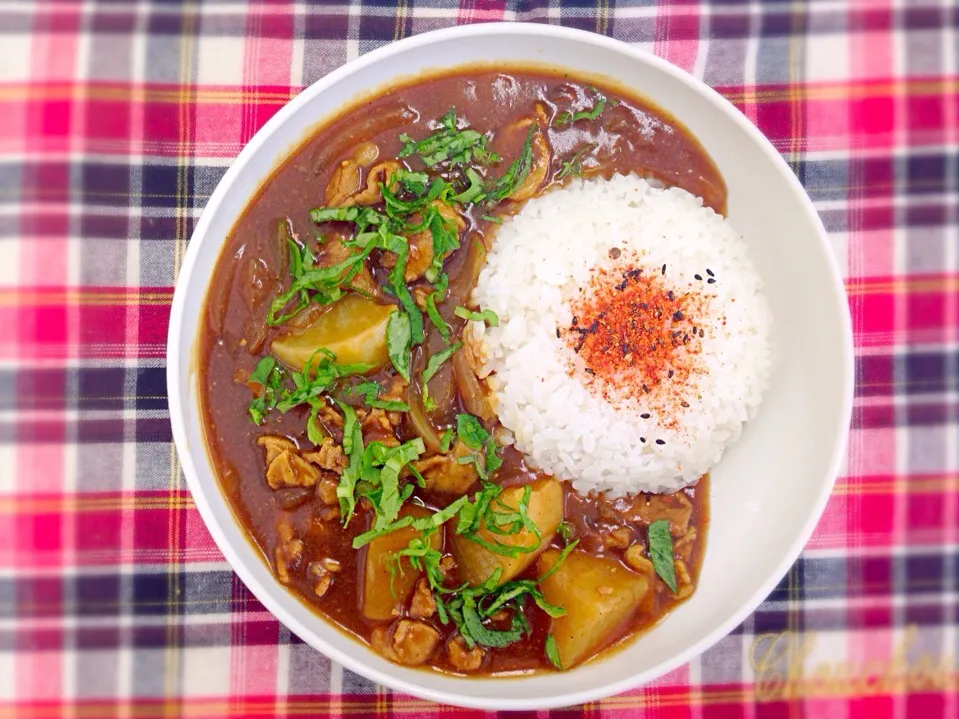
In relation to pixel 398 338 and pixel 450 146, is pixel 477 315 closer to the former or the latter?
pixel 398 338

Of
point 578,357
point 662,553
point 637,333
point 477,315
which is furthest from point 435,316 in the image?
point 662,553

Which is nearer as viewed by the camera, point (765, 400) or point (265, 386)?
point (265, 386)

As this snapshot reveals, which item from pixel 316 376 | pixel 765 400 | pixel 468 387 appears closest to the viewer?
pixel 316 376

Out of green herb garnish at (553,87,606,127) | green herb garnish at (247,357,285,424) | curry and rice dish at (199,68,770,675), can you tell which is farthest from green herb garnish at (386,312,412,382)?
green herb garnish at (553,87,606,127)

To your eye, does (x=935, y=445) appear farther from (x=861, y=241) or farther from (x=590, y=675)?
(x=590, y=675)

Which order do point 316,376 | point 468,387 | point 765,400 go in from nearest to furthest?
1. point 316,376
2. point 468,387
3. point 765,400

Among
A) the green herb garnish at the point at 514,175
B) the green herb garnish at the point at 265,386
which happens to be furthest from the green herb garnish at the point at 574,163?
the green herb garnish at the point at 265,386
